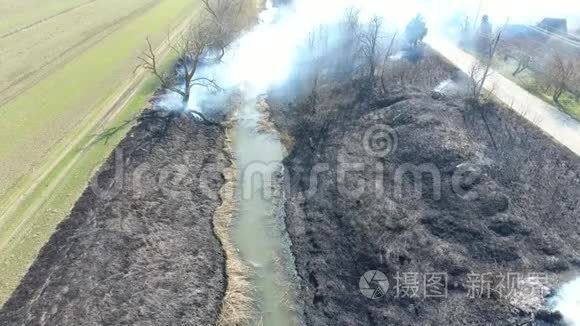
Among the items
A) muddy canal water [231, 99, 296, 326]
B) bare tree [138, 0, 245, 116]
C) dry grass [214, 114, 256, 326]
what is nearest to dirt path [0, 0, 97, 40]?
bare tree [138, 0, 245, 116]

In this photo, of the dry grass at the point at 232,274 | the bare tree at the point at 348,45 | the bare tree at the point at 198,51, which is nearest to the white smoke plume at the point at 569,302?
the dry grass at the point at 232,274

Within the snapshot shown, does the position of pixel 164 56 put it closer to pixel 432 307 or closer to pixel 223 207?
pixel 223 207

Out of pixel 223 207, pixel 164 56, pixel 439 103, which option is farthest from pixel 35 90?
pixel 439 103

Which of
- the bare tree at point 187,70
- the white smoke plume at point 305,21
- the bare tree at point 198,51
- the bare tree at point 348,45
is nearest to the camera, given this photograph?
the bare tree at point 187,70

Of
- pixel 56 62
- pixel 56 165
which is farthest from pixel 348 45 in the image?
pixel 56 165

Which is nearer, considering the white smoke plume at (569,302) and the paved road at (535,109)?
the white smoke plume at (569,302)

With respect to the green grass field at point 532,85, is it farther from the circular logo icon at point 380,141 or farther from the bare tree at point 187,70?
the bare tree at point 187,70

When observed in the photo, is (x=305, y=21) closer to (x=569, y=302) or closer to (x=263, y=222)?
(x=263, y=222)
